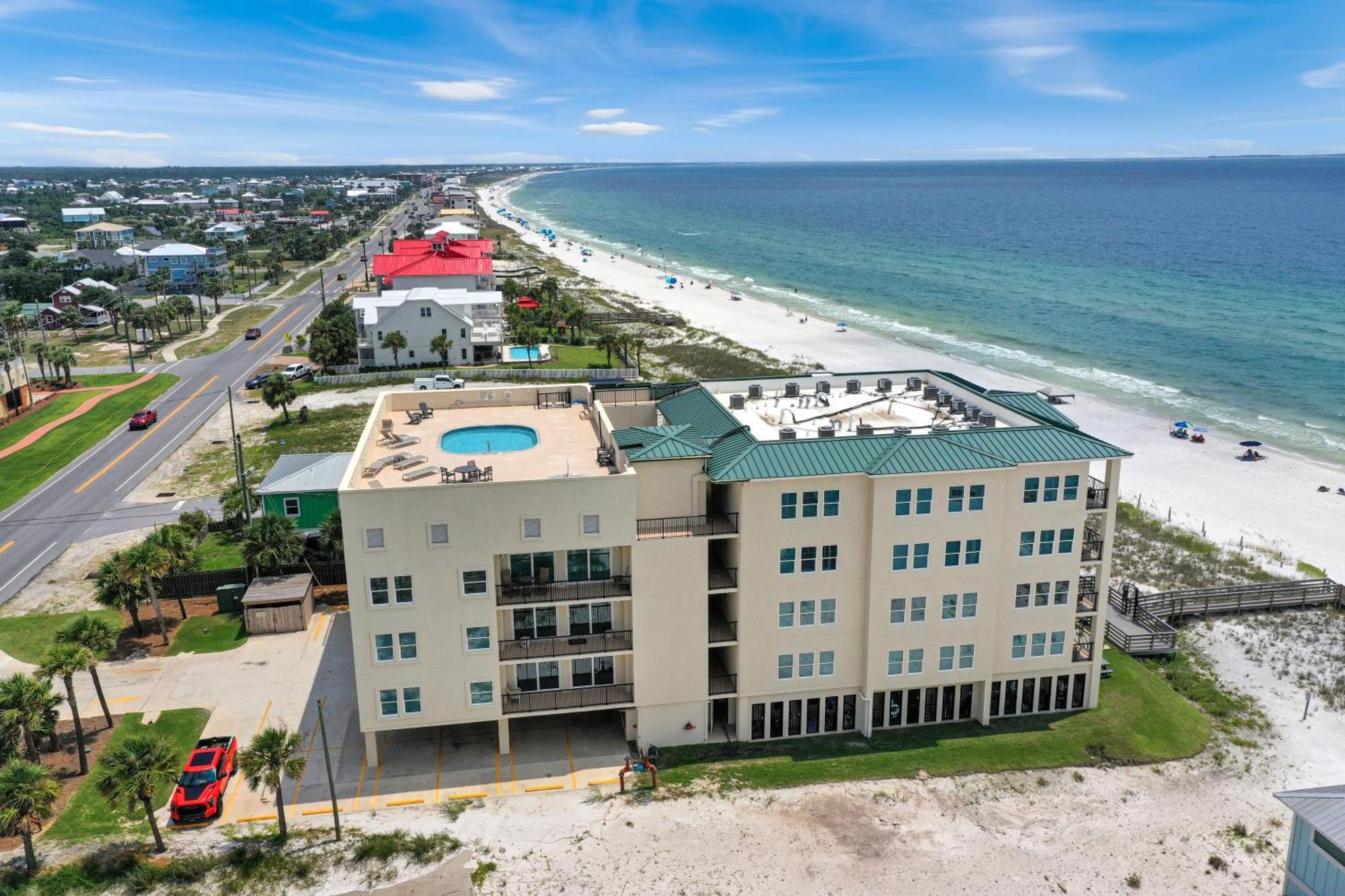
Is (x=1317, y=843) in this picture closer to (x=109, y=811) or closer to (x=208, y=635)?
(x=109, y=811)

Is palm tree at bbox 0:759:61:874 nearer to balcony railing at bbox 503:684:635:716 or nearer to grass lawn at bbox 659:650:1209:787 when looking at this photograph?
balcony railing at bbox 503:684:635:716

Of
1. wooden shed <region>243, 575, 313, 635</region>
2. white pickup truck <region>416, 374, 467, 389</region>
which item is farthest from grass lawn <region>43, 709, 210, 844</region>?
white pickup truck <region>416, 374, 467, 389</region>

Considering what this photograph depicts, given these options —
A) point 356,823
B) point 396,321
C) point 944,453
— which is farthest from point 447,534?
point 396,321

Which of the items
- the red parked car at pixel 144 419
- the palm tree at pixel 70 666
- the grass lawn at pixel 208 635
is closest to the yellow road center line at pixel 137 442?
the red parked car at pixel 144 419

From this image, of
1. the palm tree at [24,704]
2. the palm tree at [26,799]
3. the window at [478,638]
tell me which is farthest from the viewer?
the window at [478,638]

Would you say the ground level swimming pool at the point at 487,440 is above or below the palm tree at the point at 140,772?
above

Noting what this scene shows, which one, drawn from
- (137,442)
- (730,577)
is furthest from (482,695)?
(137,442)

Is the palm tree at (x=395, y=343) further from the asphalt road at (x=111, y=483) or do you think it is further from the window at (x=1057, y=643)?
the window at (x=1057, y=643)
